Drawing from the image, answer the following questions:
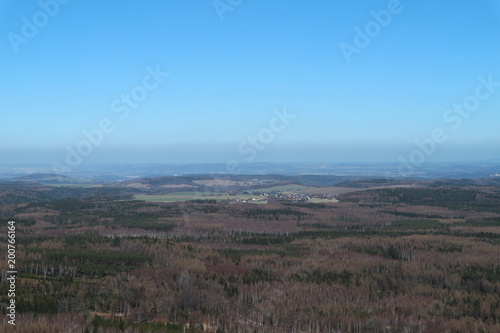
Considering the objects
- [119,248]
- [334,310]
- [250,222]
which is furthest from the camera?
[250,222]

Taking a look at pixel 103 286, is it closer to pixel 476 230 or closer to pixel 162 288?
pixel 162 288

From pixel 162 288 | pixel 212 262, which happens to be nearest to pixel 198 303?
pixel 162 288

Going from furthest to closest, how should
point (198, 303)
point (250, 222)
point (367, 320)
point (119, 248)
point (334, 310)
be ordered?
1. point (250, 222)
2. point (119, 248)
3. point (198, 303)
4. point (334, 310)
5. point (367, 320)

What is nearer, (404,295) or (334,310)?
(334,310)

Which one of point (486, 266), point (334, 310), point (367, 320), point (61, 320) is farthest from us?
point (486, 266)

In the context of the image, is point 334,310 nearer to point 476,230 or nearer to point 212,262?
point 212,262

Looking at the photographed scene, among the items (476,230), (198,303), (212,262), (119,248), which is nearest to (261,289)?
(198,303)
